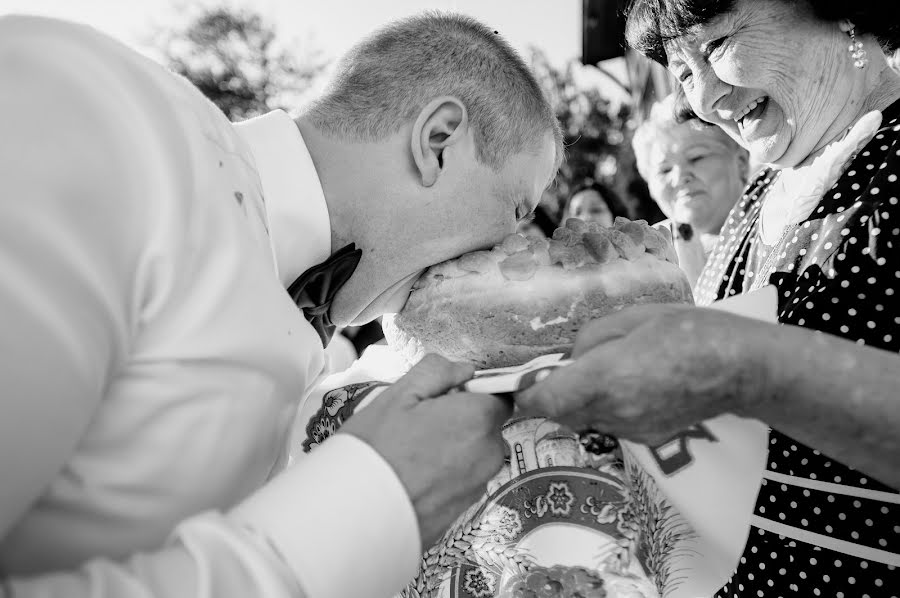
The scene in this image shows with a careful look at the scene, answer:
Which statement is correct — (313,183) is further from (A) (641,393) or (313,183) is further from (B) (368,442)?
(A) (641,393)

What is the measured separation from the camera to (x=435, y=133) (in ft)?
5.54

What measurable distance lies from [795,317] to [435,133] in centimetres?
94

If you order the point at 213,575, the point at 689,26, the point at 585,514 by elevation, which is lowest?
the point at 585,514

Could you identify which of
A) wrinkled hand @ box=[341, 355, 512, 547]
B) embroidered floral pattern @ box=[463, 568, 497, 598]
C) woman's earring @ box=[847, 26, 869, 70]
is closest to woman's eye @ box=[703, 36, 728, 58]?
woman's earring @ box=[847, 26, 869, 70]

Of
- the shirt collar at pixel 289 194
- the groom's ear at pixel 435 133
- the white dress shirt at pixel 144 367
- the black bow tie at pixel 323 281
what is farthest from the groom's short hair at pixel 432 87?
the white dress shirt at pixel 144 367

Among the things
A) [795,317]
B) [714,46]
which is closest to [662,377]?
[795,317]

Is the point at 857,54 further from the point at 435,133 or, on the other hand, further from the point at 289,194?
the point at 289,194

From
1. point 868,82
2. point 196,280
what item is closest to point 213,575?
point 196,280

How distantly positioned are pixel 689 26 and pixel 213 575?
1.76 metres

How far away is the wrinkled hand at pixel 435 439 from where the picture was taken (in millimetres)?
1067

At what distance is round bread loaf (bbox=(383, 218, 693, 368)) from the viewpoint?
154 cm

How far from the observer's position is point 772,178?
7.51ft

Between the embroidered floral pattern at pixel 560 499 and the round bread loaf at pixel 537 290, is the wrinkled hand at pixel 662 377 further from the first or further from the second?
the round bread loaf at pixel 537 290

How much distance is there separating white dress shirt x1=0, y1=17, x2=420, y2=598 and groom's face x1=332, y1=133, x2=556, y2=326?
0.40 m
